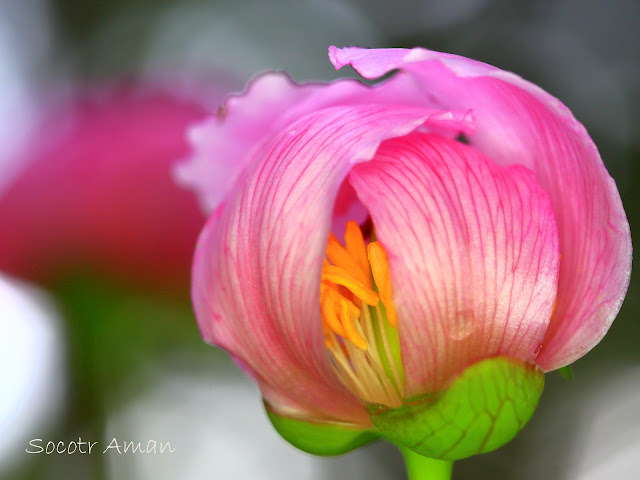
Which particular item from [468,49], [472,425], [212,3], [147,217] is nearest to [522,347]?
[472,425]

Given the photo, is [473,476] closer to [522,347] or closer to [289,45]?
[289,45]

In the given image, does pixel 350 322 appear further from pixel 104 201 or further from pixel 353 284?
pixel 104 201

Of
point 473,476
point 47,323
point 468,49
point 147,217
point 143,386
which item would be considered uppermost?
point 468,49

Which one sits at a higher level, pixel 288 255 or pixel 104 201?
pixel 288 255

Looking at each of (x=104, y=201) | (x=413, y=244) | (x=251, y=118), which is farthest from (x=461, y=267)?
(x=104, y=201)

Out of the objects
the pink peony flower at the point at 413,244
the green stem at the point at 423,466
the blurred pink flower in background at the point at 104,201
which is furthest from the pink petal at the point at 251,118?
the blurred pink flower in background at the point at 104,201

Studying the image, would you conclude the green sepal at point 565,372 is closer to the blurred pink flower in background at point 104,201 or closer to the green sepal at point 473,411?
the green sepal at point 473,411
